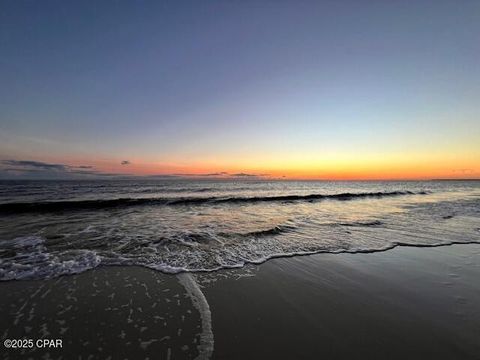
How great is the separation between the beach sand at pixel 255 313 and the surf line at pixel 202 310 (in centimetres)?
2

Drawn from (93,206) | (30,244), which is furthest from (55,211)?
(30,244)

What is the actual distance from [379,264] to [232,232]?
5451 mm

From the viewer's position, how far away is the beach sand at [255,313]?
3.09m

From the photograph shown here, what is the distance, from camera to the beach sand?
3094 millimetres

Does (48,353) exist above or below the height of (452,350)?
below

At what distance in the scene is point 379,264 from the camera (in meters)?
6.28

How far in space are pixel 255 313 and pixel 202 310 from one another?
35.3 inches

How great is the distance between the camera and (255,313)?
3.95 meters

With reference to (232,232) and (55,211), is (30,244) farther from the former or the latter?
(55,211)

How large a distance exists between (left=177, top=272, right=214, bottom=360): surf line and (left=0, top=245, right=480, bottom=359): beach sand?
0.02m

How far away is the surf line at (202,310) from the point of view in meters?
3.10

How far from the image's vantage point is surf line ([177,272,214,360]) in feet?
10.2

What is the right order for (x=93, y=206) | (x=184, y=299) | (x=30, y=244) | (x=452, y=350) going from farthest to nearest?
(x=93, y=206), (x=30, y=244), (x=184, y=299), (x=452, y=350)

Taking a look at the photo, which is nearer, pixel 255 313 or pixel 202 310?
pixel 255 313
